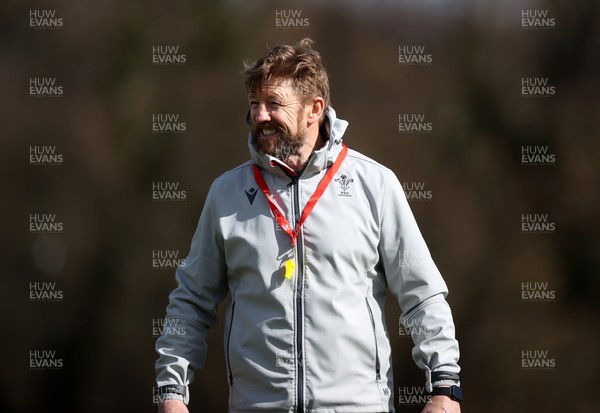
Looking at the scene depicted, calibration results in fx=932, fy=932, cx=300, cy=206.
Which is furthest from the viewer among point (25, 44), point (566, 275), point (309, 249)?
point (25, 44)

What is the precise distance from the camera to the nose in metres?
2.95

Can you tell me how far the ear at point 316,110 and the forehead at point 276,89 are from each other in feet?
0.29

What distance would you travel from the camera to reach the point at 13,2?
21.0 ft

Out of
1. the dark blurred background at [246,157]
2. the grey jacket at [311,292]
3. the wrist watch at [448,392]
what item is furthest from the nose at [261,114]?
the dark blurred background at [246,157]

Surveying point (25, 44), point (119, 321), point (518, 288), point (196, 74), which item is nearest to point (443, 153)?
point (518, 288)

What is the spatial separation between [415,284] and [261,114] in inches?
28.4

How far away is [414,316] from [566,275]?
3398mm

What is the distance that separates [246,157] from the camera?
A: 6.34 metres

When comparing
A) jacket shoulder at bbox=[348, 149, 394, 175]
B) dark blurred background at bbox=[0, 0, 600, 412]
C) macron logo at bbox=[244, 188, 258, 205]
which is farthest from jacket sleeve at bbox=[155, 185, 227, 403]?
dark blurred background at bbox=[0, 0, 600, 412]

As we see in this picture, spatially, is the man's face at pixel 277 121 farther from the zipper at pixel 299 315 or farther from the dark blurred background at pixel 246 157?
the dark blurred background at pixel 246 157

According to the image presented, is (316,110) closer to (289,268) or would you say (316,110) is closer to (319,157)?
(319,157)

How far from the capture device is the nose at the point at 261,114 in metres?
2.95

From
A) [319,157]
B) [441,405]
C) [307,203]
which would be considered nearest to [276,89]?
[319,157]

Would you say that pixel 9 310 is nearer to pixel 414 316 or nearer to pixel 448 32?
pixel 448 32
